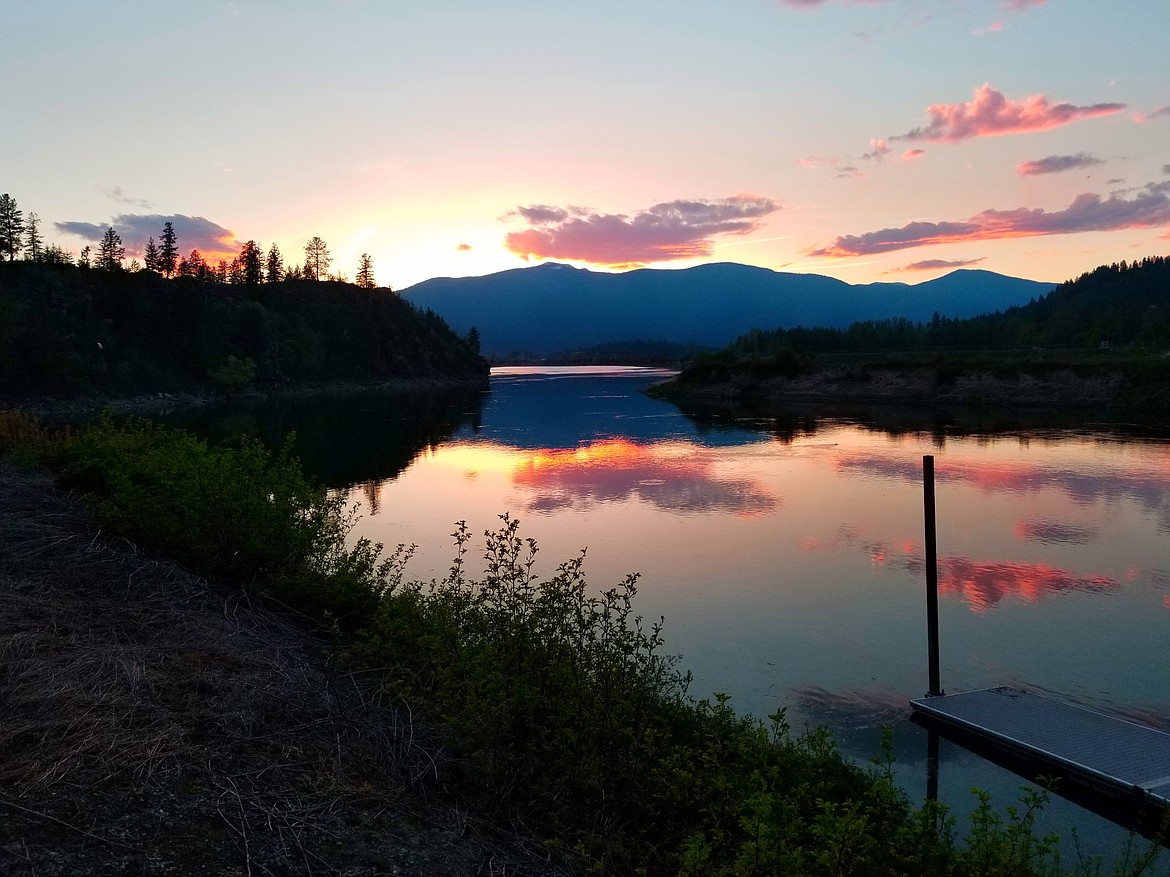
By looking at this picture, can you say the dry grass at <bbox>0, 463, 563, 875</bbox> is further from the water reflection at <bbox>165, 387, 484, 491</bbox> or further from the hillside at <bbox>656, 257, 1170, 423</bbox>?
the hillside at <bbox>656, 257, 1170, 423</bbox>

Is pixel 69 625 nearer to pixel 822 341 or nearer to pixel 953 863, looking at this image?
pixel 953 863

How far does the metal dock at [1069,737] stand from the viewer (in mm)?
10242

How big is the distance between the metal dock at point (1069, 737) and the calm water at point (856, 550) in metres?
0.55

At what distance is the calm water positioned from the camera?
13805 mm

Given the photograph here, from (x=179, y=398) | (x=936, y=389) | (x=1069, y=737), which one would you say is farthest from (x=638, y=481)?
(x=179, y=398)

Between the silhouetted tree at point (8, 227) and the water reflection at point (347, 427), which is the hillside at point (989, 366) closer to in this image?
the water reflection at point (347, 427)

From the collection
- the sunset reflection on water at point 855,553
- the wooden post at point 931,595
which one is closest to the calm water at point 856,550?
the sunset reflection on water at point 855,553

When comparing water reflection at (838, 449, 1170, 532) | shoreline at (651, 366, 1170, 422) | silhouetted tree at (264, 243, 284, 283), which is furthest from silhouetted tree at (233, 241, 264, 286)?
water reflection at (838, 449, 1170, 532)

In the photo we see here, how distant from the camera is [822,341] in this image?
531 feet

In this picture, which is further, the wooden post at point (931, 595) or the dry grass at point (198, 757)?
the wooden post at point (931, 595)

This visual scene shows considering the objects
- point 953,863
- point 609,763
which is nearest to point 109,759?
point 609,763

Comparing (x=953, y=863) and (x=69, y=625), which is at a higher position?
(x=69, y=625)

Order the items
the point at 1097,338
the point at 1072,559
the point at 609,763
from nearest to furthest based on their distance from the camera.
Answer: the point at 609,763
the point at 1072,559
the point at 1097,338

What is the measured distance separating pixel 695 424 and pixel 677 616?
49.4m
